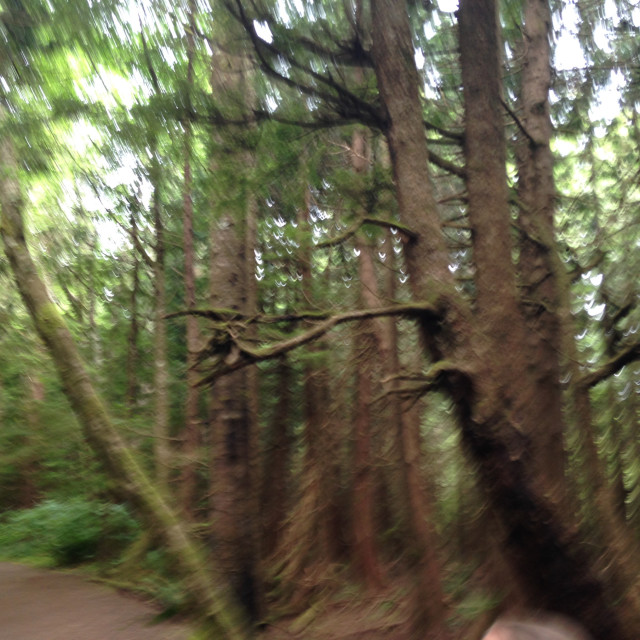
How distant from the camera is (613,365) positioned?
270 inches

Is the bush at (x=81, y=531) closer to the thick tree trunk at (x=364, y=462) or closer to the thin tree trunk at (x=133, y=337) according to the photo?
the thin tree trunk at (x=133, y=337)

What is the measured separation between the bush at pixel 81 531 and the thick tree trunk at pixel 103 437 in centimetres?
459

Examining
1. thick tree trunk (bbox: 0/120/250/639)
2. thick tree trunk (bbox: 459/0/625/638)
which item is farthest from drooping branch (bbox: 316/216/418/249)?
thick tree trunk (bbox: 0/120/250/639)

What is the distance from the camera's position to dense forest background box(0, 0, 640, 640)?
659cm

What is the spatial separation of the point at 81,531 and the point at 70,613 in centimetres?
412

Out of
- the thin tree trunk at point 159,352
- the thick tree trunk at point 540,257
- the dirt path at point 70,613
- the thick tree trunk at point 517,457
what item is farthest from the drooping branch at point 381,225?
the dirt path at point 70,613

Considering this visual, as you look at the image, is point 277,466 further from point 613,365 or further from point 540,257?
point 613,365

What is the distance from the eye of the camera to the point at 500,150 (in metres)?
7.32

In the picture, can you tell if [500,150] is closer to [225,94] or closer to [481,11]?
[481,11]

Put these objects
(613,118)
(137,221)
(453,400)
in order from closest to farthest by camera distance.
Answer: (453,400), (613,118), (137,221)

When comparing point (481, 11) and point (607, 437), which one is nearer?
point (481, 11)

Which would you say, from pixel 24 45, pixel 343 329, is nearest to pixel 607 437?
pixel 343 329

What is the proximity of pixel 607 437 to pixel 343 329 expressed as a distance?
433cm

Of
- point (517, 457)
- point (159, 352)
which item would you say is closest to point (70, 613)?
point (159, 352)
